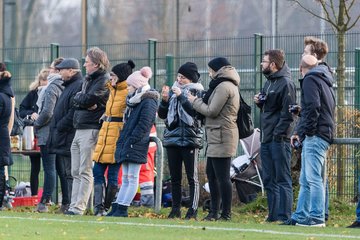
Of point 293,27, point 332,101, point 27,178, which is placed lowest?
point 27,178

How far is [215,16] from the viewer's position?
2550 centimetres

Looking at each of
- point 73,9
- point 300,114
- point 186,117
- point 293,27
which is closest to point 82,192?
point 186,117

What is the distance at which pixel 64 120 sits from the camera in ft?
53.0

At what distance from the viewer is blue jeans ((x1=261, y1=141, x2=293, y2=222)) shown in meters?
14.7

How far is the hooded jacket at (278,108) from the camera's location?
14.7 m

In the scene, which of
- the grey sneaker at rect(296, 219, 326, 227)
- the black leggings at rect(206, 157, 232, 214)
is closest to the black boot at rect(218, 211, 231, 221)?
the black leggings at rect(206, 157, 232, 214)

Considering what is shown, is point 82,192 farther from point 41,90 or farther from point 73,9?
point 73,9

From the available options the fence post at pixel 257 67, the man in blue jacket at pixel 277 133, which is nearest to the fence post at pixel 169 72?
the fence post at pixel 257 67

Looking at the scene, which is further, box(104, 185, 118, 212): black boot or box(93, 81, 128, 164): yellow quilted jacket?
box(104, 185, 118, 212): black boot

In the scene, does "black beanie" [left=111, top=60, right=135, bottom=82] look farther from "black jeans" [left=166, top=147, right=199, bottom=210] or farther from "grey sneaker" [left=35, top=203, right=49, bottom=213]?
"grey sneaker" [left=35, top=203, right=49, bottom=213]

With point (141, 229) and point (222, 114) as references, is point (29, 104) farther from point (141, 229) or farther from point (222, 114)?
point (141, 229)

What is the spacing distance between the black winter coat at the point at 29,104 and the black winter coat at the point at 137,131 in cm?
423

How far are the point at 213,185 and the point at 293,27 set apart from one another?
9.52m

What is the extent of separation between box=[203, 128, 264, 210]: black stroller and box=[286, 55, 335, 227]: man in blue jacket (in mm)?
3827
